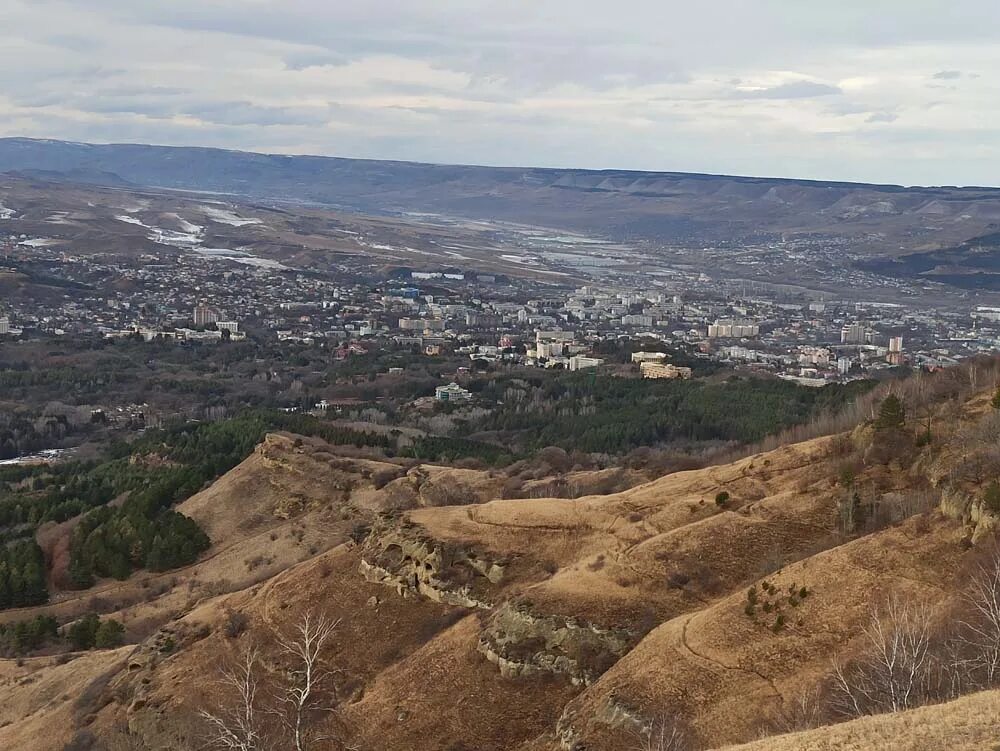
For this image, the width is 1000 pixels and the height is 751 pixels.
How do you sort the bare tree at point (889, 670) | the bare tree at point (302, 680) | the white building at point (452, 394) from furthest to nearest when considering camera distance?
the white building at point (452, 394) < the bare tree at point (302, 680) < the bare tree at point (889, 670)

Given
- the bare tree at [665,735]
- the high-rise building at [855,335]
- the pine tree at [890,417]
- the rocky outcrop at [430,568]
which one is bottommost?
the high-rise building at [855,335]

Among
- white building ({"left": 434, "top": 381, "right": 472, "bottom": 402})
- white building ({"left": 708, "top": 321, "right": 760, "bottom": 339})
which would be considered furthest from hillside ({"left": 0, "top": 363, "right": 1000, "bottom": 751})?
white building ({"left": 708, "top": 321, "right": 760, "bottom": 339})

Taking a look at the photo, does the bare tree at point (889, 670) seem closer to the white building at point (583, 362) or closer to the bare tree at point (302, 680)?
the bare tree at point (302, 680)

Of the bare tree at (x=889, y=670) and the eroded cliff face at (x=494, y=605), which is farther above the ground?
the bare tree at (x=889, y=670)

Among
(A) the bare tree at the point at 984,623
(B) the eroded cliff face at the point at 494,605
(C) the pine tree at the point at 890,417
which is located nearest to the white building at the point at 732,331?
(C) the pine tree at the point at 890,417

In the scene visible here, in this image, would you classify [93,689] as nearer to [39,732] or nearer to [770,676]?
[39,732]

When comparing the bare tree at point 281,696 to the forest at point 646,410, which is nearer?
the bare tree at point 281,696

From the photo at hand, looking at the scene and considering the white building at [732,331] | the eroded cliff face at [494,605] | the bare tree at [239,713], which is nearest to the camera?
the bare tree at [239,713]

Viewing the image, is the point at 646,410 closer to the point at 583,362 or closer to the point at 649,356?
the point at 649,356
